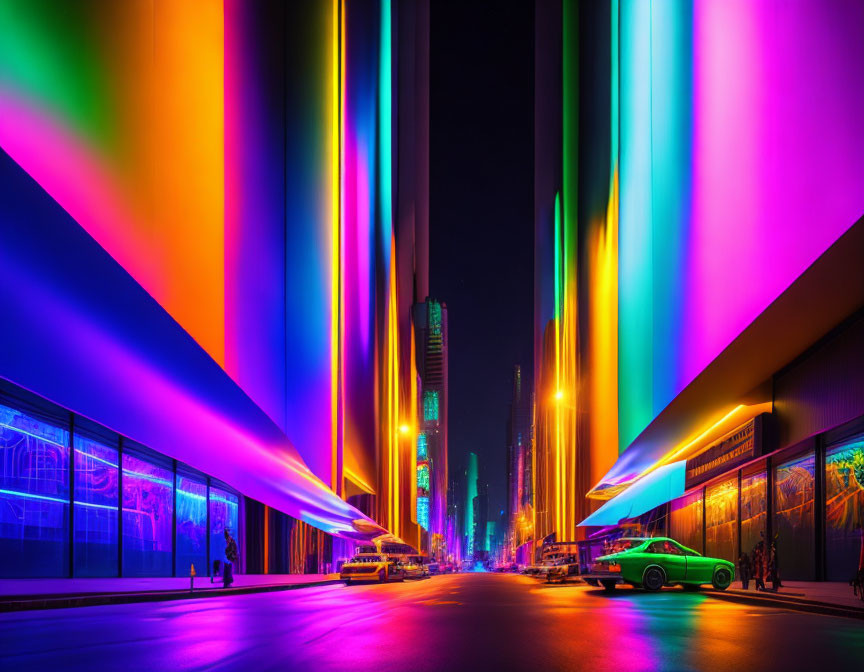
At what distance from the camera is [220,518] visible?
36.1 metres

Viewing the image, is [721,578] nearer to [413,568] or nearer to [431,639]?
[431,639]

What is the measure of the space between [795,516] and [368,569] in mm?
16025

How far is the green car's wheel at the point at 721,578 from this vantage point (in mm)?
21328

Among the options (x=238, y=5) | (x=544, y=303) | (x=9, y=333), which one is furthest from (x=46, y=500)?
(x=544, y=303)

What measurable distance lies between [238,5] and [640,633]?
2263cm

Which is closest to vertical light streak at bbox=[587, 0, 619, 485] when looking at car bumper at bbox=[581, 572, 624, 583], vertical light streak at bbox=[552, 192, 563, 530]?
vertical light streak at bbox=[552, 192, 563, 530]

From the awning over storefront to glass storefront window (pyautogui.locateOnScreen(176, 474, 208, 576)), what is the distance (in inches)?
835

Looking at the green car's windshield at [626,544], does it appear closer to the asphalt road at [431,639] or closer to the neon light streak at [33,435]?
the asphalt road at [431,639]

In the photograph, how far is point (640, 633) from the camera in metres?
10.2

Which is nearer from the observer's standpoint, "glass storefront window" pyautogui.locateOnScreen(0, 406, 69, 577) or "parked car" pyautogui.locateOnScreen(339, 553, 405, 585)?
"glass storefront window" pyautogui.locateOnScreen(0, 406, 69, 577)

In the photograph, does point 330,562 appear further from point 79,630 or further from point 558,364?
point 79,630

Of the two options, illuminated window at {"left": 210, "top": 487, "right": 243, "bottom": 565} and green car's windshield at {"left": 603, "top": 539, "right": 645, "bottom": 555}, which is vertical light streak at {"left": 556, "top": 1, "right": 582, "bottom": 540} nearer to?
illuminated window at {"left": 210, "top": 487, "right": 243, "bottom": 565}

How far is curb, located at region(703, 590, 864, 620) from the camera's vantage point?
42.1ft

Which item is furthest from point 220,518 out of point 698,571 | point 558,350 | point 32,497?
point 558,350
